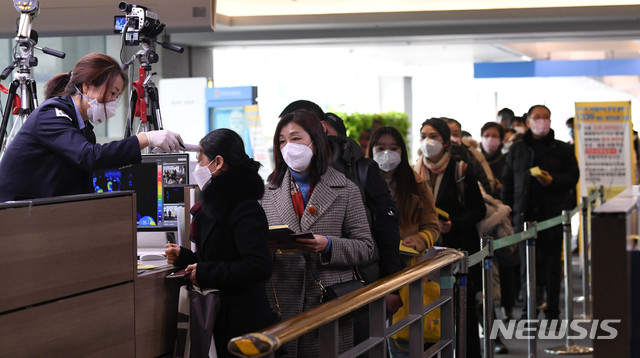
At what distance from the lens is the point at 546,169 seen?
6664 mm

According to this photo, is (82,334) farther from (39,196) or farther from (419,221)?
(419,221)

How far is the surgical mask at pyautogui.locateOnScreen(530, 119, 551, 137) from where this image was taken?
259 inches

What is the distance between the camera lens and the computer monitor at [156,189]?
3475 mm

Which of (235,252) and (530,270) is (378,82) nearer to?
(530,270)

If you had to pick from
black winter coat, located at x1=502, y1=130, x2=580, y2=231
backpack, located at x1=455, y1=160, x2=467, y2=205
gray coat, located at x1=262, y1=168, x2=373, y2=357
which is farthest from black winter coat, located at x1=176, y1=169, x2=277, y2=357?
black winter coat, located at x1=502, y1=130, x2=580, y2=231

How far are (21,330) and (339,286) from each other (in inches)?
44.7

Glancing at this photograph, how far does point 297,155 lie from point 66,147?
82 cm

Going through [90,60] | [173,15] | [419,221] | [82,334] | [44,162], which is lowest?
[82,334]

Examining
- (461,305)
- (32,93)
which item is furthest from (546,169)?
(32,93)

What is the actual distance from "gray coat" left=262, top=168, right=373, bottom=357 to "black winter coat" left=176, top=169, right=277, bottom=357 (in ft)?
0.61

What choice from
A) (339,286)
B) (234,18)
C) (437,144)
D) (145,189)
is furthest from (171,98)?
(339,286)

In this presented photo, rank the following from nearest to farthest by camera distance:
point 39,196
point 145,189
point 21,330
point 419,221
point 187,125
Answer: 1. point 21,330
2. point 39,196
3. point 145,189
4. point 419,221
5. point 187,125

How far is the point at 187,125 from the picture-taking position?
9.82 metres

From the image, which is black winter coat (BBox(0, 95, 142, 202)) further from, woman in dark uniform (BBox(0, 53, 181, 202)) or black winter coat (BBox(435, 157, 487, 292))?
black winter coat (BBox(435, 157, 487, 292))
